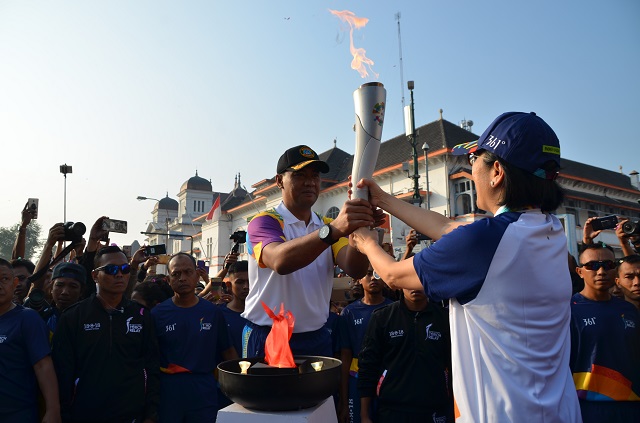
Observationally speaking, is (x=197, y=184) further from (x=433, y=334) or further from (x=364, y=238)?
(x=364, y=238)

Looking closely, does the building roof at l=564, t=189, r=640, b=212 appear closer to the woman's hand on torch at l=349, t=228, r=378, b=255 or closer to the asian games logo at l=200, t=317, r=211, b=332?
the asian games logo at l=200, t=317, r=211, b=332

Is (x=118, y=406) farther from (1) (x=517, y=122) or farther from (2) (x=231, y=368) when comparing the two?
(1) (x=517, y=122)

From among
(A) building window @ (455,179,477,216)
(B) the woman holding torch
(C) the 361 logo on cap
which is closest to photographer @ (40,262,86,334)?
(C) the 361 logo on cap

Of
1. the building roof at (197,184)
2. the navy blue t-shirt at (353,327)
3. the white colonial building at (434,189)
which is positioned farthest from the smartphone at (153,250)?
the building roof at (197,184)

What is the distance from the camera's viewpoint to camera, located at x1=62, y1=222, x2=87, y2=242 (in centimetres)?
540

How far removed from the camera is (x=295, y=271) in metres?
2.67

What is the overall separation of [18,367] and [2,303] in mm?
534

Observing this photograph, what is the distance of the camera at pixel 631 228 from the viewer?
15.8 feet

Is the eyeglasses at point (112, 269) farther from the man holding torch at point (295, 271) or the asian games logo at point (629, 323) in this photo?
the asian games logo at point (629, 323)

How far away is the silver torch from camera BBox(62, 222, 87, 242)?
13.3 feet

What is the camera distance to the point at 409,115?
55.4ft

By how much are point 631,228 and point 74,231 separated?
6.01 m

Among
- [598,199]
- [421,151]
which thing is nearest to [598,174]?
[598,199]

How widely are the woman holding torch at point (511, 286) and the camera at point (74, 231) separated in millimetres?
4579
